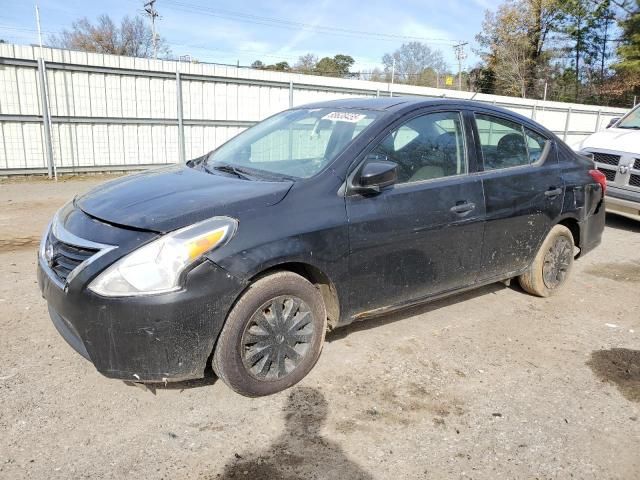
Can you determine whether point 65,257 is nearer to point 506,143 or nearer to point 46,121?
point 506,143

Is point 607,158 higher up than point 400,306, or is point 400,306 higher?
point 607,158

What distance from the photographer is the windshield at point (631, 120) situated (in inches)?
325

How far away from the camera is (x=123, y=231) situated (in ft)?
8.84

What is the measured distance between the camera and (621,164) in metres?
7.52

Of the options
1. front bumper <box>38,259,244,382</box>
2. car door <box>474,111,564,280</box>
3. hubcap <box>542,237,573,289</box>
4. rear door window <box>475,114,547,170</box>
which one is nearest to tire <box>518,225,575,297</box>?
hubcap <box>542,237,573,289</box>

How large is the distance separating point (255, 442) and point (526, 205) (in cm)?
290

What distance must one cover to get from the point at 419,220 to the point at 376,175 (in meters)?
0.54

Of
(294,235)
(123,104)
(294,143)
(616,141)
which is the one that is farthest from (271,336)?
(123,104)

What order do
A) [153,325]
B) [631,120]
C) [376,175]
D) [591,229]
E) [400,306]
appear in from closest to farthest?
[153,325] < [376,175] < [400,306] < [591,229] < [631,120]

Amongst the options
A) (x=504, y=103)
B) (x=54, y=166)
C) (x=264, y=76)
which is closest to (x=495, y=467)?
(x=54, y=166)

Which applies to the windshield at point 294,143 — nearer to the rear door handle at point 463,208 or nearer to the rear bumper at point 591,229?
the rear door handle at point 463,208

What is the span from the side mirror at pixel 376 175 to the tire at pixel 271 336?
72 centimetres

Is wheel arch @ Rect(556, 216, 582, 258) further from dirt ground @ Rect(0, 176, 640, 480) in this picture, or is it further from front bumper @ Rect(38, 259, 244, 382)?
front bumper @ Rect(38, 259, 244, 382)

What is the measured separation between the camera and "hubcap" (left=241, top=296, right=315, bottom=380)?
9.48 ft
